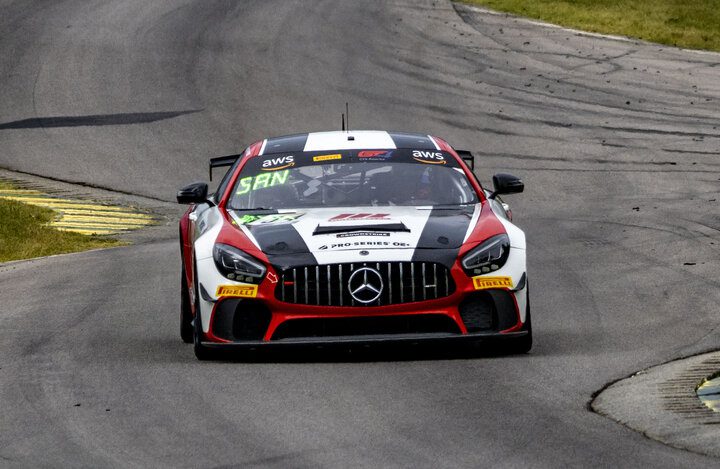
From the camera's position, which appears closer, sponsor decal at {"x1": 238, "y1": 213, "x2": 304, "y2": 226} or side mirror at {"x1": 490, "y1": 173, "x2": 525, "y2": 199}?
sponsor decal at {"x1": 238, "y1": 213, "x2": 304, "y2": 226}

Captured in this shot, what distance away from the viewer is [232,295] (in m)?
9.53

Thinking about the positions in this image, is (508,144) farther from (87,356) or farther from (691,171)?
(87,356)

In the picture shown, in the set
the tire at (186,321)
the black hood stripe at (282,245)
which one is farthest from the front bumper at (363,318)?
the tire at (186,321)

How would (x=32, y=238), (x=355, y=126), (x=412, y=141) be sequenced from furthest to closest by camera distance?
(x=355, y=126), (x=32, y=238), (x=412, y=141)

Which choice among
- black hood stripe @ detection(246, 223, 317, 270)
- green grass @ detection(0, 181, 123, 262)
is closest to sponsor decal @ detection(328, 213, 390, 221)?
black hood stripe @ detection(246, 223, 317, 270)

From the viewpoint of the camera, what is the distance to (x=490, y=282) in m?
9.52

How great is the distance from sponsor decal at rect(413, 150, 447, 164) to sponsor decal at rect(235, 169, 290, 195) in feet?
3.02

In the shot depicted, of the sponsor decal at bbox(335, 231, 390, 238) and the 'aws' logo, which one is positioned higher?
the 'aws' logo

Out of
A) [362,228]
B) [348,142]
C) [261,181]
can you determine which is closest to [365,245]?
[362,228]

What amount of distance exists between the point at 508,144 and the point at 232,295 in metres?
12.7

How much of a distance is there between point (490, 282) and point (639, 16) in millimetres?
23500

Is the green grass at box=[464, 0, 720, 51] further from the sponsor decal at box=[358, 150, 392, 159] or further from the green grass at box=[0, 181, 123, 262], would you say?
the sponsor decal at box=[358, 150, 392, 159]

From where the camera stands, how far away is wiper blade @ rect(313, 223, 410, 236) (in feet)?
31.9

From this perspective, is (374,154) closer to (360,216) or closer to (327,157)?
(327,157)
